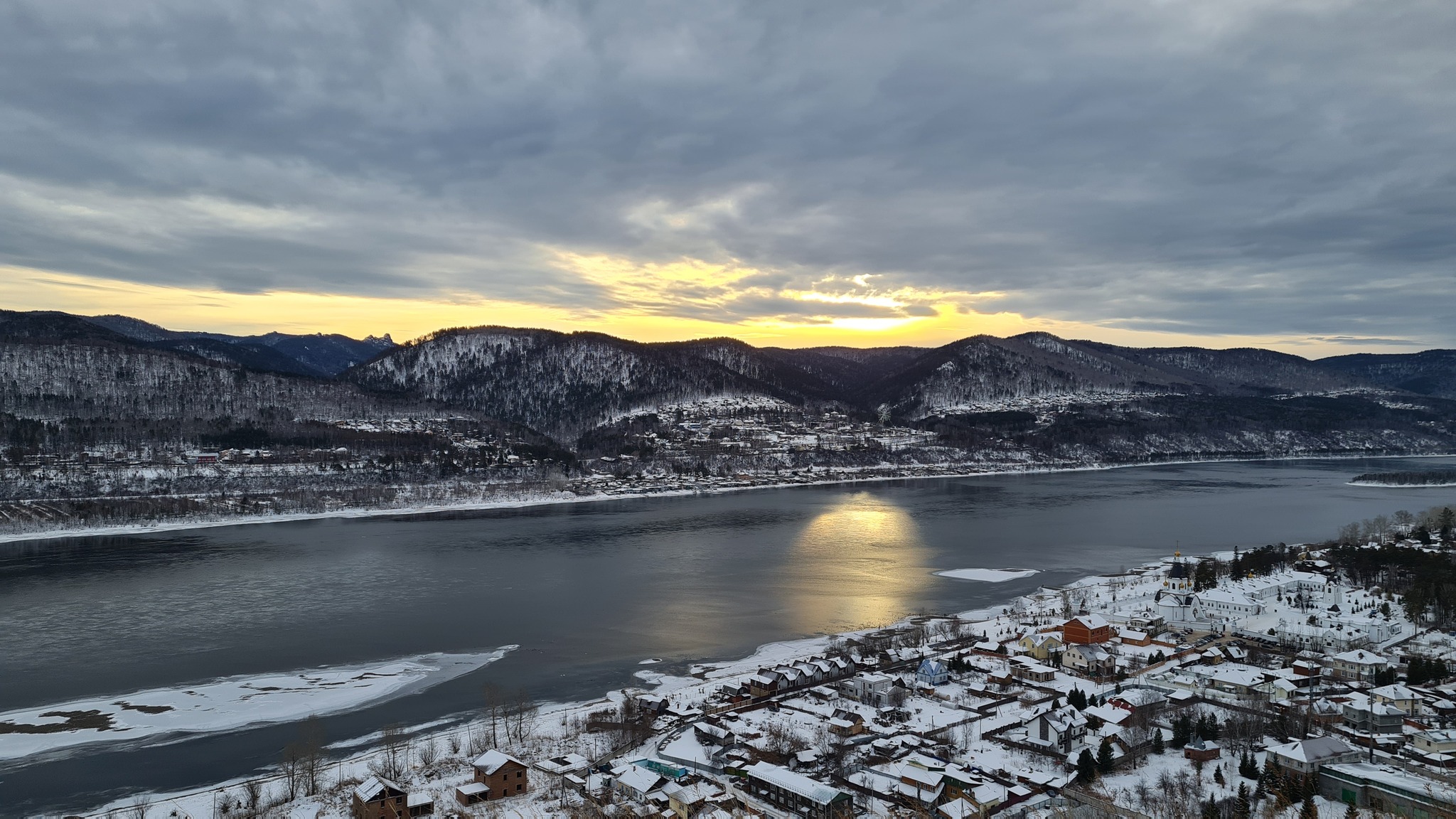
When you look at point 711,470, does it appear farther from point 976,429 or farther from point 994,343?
point 994,343

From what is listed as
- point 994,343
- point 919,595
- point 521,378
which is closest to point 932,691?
point 919,595

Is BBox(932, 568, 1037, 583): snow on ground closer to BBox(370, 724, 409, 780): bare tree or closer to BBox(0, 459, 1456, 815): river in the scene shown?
BBox(0, 459, 1456, 815): river

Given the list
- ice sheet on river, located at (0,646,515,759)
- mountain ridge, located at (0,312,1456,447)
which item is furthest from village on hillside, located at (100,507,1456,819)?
mountain ridge, located at (0,312,1456,447)

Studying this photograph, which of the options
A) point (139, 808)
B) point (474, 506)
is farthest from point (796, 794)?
point (474, 506)

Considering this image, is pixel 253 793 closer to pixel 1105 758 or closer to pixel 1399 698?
pixel 1105 758

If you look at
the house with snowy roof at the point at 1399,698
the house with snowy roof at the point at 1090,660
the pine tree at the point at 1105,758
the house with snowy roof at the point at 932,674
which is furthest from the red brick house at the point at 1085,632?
the pine tree at the point at 1105,758
